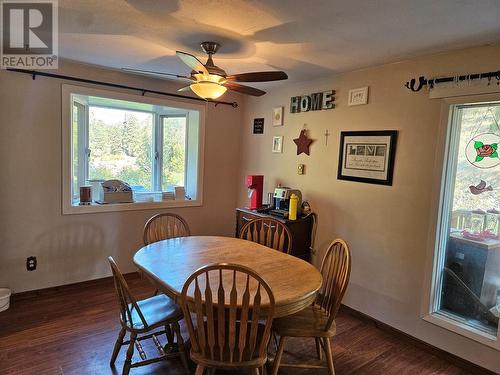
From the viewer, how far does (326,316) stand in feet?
6.85

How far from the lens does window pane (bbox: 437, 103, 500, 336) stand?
2.25 m

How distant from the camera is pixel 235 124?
427 cm

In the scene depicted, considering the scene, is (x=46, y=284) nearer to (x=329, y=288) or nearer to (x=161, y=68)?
(x=161, y=68)

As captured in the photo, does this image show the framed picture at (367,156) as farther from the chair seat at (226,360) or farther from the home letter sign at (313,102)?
the chair seat at (226,360)

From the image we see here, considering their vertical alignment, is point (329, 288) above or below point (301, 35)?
below

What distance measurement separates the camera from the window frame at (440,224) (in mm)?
2338

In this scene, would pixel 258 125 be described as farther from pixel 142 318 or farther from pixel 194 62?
pixel 142 318

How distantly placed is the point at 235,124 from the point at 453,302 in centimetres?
301

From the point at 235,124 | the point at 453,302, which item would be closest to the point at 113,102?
the point at 235,124

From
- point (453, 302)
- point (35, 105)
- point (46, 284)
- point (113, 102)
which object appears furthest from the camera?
point (113, 102)

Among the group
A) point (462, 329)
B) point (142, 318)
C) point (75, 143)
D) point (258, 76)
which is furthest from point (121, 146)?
point (462, 329)

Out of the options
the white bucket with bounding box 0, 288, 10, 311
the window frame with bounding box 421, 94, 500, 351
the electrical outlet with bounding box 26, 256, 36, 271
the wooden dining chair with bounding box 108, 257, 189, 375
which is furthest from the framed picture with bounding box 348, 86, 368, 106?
the white bucket with bounding box 0, 288, 10, 311

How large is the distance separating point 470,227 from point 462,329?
0.73m

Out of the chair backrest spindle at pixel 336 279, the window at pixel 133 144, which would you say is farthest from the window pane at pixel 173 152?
the chair backrest spindle at pixel 336 279
